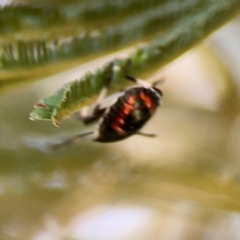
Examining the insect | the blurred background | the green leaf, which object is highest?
the green leaf

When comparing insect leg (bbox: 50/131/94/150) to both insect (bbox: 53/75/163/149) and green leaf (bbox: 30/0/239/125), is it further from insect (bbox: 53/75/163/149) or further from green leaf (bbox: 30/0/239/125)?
green leaf (bbox: 30/0/239/125)

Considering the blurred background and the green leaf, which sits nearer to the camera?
the green leaf

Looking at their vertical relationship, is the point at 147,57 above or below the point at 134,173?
above

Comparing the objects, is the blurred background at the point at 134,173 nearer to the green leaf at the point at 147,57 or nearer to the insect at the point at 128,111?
the insect at the point at 128,111

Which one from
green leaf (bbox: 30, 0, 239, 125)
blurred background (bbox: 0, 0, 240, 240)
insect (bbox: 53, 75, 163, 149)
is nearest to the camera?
green leaf (bbox: 30, 0, 239, 125)

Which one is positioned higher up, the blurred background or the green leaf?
the green leaf

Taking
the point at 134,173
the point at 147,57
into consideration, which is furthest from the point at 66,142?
the point at 147,57

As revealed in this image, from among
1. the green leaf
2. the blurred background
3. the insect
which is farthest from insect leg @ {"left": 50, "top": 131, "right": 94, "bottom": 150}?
the green leaf

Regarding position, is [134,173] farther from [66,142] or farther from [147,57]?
[147,57]

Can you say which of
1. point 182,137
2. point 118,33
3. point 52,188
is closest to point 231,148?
point 182,137

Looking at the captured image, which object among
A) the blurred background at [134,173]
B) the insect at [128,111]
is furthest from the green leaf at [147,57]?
the blurred background at [134,173]

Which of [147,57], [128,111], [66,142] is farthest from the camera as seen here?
[66,142]

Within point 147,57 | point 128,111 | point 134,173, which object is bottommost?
point 134,173
